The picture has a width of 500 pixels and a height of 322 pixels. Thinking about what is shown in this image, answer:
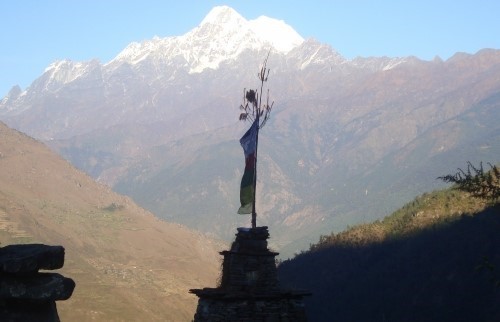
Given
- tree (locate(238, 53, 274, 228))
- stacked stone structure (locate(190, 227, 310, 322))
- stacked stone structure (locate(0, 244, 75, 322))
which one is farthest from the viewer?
tree (locate(238, 53, 274, 228))

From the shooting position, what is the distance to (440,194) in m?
61.7

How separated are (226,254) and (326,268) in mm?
42455

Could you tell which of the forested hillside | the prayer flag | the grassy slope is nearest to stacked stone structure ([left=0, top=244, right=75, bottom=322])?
the prayer flag

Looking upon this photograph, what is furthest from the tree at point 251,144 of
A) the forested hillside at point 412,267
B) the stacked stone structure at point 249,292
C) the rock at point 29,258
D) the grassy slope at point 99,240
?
the grassy slope at point 99,240

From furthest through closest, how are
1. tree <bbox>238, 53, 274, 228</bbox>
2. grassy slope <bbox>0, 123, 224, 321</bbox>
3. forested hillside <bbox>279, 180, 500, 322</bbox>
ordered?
grassy slope <bbox>0, 123, 224, 321</bbox>
forested hillside <bbox>279, 180, 500, 322</bbox>
tree <bbox>238, 53, 274, 228</bbox>

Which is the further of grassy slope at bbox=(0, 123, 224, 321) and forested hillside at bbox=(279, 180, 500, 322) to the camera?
grassy slope at bbox=(0, 123, 224, 321)

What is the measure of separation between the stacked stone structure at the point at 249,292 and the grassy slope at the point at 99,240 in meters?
77.3

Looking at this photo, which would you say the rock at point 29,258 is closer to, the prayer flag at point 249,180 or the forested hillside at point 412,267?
the prayer flag at point 249,180

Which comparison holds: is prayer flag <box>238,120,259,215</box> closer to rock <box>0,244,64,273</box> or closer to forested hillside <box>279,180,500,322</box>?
rock <box>0,244,64,273</box>

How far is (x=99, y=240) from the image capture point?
470ft

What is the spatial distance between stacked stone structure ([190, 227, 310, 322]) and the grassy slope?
77328 mm

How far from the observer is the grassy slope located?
107012mm

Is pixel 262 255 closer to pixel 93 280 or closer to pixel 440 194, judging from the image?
pixel 440 194

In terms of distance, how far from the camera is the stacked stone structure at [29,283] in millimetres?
11539
